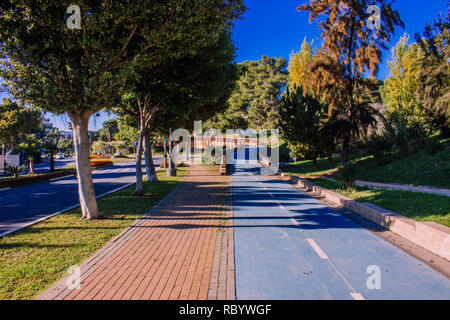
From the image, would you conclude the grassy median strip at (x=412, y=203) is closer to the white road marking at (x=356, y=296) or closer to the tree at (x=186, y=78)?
the white road marking at (x=356, y=296)

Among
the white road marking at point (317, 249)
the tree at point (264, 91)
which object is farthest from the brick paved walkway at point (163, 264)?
the tree at point (264, 91)

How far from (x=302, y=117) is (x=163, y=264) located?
2248 cm

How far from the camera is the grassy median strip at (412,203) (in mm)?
8625

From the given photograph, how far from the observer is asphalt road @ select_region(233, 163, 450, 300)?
4.97 m

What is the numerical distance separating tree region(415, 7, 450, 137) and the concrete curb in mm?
13413

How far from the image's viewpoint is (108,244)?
762 centimetres

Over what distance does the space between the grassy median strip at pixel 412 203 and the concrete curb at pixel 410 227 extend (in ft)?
1.94

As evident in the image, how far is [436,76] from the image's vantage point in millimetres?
21438

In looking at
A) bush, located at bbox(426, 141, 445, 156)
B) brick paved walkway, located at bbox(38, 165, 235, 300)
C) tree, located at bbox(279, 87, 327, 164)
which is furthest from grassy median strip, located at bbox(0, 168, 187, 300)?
tree, located at bbox(279, 87, 327, 164)

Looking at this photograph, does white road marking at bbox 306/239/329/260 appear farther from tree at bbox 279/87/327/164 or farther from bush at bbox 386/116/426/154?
tree at bbox 279/87/327/164
